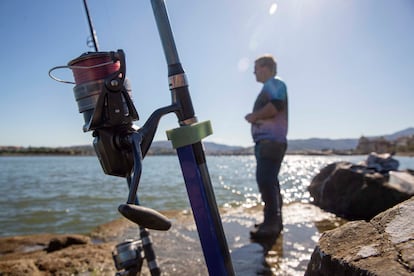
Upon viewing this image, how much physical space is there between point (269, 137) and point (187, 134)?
2611 mm

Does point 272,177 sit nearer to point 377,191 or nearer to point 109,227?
point 377,191

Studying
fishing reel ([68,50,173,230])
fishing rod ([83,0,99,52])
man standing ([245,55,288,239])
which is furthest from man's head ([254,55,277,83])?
fishing reel ([68,50,173,230])

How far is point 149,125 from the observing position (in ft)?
3.65

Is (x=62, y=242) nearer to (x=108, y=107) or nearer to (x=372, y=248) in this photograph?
(x=108, y=107)

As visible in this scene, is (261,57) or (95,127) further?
(261,57)

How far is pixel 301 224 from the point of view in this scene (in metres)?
4.15

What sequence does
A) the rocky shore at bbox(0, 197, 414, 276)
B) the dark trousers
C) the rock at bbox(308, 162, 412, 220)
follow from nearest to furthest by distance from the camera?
the rocky shore at bbox(0, 197, 414, 276), the dark trousers, the rock at bbox(308, 162, 412, 220)

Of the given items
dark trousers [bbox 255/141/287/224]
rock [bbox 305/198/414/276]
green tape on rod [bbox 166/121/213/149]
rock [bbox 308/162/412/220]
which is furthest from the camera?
rock [bbox 308/162/412/220]

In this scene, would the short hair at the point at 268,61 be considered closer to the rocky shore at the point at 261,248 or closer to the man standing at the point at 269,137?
the man standing at the point at 269,137

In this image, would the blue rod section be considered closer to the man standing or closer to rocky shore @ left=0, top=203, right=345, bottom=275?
rocky shore @ left=0, top=203, right=345, bottom=275

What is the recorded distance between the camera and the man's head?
376cm

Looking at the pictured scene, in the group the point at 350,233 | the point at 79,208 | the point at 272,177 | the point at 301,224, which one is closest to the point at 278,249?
the point at 272,177

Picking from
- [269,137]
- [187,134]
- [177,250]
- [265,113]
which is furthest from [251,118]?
[187,134]

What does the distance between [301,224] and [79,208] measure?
464 centimetres
